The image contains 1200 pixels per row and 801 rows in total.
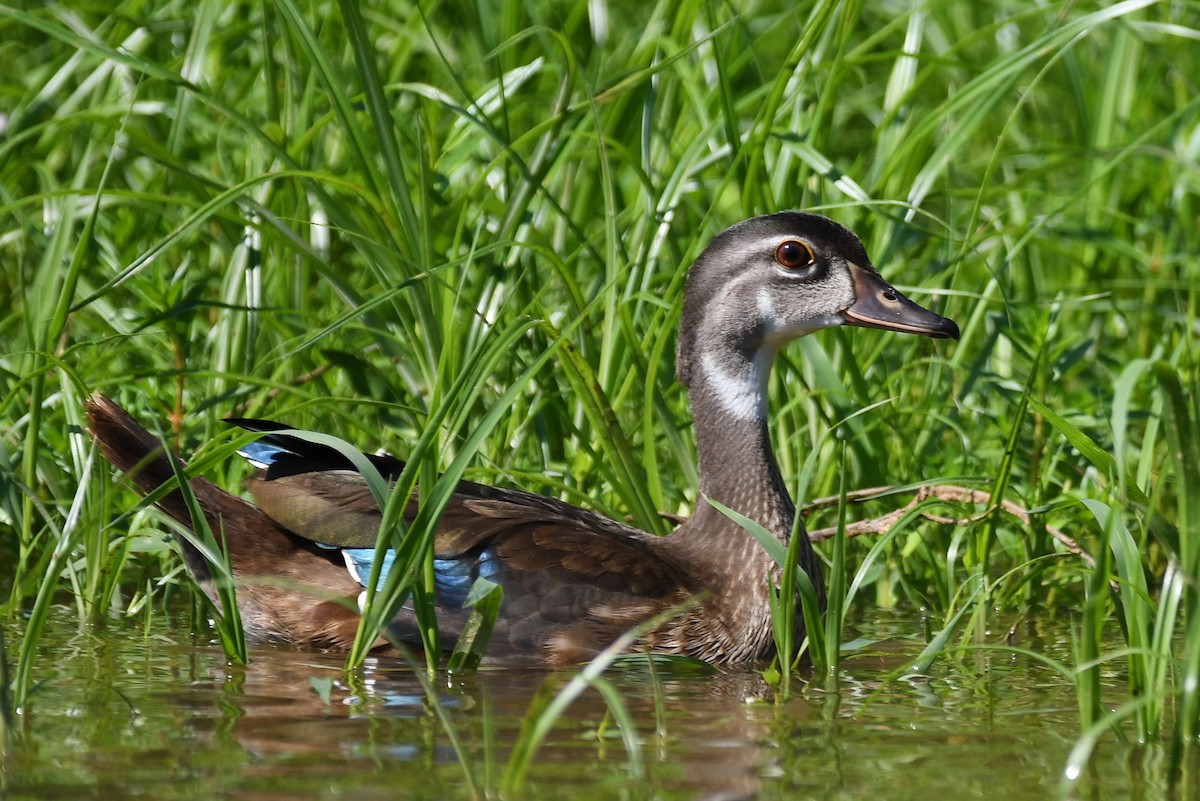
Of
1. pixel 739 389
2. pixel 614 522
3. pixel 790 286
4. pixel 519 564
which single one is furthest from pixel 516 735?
pixel 790 286

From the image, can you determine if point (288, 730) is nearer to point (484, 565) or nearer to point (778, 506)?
point (484, 565)

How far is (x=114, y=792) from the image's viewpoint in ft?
9.12

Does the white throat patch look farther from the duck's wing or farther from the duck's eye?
the duck's wing

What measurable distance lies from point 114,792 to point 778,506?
2.12 m

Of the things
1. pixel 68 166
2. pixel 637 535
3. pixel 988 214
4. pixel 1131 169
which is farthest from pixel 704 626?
pixel 68 166

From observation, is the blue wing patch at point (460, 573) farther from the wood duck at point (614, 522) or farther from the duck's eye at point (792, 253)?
the duck's eye at point (792, 253)

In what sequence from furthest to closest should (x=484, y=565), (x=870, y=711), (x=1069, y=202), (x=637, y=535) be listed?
1. (x=1069, y=202)
2. (x=637, y=535)
3. (x=484, y=565)
4. (x=870, y=711)

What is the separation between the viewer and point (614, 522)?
4434 millimetres

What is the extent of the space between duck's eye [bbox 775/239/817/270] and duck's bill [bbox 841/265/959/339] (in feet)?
0.44

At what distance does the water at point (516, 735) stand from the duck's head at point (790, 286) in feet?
3.20

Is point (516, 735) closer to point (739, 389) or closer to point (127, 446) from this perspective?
point (127, 446)

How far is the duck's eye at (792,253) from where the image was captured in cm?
446

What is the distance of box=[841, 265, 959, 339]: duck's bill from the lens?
441 centimetres

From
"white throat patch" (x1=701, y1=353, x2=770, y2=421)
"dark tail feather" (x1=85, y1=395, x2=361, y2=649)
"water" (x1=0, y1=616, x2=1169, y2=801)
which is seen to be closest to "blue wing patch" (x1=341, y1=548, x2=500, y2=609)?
"dark tail feather" (x1=85, y1=395, x2=361, y2=649)
